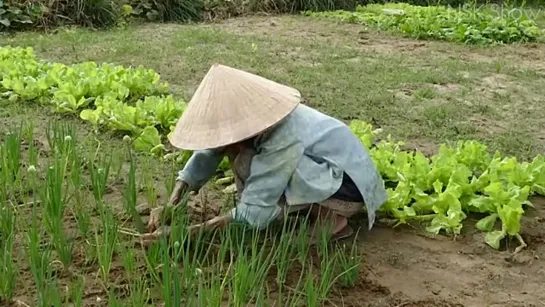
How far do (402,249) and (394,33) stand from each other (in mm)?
5869

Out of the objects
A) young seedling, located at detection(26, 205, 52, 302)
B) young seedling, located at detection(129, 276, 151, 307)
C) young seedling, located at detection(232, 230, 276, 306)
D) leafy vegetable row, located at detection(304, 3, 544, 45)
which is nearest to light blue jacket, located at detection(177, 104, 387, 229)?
young seedling, located at detection(232, 230, 276, 306)

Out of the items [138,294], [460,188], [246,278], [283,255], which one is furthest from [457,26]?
[138,294]

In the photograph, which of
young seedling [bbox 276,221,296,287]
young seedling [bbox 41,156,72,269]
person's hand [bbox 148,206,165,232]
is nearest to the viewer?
young seedling [bbox 276,221,296,287]

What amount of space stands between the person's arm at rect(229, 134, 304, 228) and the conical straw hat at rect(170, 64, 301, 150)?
Result: 0.12 metres

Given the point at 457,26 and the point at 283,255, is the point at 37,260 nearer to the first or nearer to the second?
the point at 283,255

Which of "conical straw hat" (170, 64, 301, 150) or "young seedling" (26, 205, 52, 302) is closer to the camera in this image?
"young seedling" (26, 205, 52, 302)

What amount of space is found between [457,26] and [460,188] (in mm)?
5316

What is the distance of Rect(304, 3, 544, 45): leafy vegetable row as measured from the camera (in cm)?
791

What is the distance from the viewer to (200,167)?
9.70ft

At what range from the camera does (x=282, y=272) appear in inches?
96.0

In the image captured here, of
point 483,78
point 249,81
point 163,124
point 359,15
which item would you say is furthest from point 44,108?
point 359,15

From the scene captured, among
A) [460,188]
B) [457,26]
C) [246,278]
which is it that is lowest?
[457,26]

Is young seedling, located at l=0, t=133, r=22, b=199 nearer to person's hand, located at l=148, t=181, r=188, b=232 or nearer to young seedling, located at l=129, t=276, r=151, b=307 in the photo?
person's hand, located at l=148, t=181, r=188, b=232

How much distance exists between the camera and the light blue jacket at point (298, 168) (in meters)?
2.69
